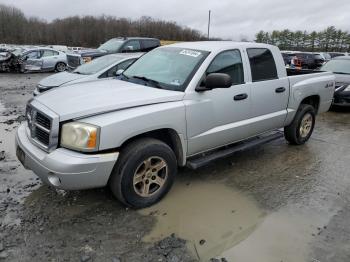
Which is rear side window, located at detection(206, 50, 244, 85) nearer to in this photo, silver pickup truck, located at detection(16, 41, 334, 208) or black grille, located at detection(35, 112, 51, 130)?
silver pickup truck, located at detection(16, 41, 334, 208)

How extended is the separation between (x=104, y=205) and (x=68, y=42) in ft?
254

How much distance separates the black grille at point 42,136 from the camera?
338 centimetres

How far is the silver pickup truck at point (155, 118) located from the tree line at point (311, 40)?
65486 millimetres

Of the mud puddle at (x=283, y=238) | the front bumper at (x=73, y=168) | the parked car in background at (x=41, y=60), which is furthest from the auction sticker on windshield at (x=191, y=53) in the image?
the parked car in background at (x=41, y=60)

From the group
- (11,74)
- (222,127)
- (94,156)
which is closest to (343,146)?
(222,127)

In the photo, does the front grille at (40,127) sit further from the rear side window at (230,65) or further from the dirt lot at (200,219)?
the rear side window at (230,65)

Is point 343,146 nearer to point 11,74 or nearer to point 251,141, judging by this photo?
point 251,141

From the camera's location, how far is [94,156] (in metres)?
3.23

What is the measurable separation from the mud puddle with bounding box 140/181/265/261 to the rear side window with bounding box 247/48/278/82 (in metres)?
1.70

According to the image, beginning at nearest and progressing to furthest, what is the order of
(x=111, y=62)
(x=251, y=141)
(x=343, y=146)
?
(x=251, y=141), (x=343, y=146), (x=111, y=62)

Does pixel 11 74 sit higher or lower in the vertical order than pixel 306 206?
higher

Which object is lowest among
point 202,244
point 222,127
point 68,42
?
point 202,244

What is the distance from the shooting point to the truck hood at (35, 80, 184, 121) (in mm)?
3365

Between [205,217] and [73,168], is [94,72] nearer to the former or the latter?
[73,168]
